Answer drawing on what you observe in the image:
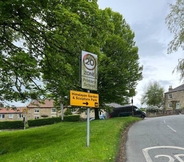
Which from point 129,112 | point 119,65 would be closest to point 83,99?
point 119,65

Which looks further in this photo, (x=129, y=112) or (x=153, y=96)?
(x=153, y=96)

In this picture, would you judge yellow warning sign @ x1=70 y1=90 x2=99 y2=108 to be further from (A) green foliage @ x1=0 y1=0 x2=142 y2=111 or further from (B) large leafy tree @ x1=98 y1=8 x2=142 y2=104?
(B) large leafy tree @ x1=98 y1=8 x2=142 y2=104

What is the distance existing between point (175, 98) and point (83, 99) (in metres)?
61.5

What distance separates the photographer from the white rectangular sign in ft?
31.1

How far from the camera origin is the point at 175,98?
216ft

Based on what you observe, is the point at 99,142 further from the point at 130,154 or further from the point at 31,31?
the point at 31,31

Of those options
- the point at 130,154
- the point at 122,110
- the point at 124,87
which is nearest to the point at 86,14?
the point at 130,154

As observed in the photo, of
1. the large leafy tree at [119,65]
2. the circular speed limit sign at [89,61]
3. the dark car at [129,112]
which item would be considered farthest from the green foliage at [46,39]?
the dark car at [129,112]

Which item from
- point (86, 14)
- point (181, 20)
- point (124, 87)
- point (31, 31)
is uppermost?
point (181, 20)

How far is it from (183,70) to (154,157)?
13867mm

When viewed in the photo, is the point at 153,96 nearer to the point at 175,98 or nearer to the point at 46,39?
the point at 175,98

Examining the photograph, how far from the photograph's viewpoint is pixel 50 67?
1406 centimetres

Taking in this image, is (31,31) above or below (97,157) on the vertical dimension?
above

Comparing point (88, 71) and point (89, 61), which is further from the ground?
point (89, 61)
